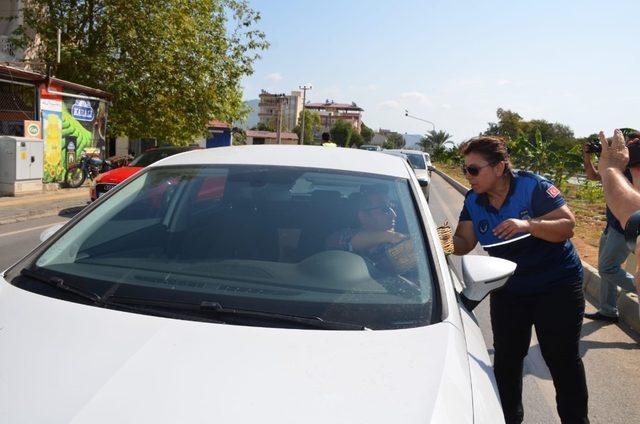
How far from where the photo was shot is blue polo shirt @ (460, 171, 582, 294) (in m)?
2.95

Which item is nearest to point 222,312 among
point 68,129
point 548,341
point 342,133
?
point 548,341

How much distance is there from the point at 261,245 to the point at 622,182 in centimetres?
147

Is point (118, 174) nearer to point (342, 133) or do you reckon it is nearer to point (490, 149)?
point (490, 149)

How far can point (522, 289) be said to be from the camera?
298cm

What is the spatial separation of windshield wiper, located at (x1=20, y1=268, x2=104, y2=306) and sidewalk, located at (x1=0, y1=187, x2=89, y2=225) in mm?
8953

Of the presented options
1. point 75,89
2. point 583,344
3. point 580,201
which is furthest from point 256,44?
point 583,344

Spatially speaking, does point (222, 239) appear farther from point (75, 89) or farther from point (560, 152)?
point (560, 152)

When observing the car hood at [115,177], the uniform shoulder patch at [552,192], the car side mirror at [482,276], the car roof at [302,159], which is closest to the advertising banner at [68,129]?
the car hood at [115,177]

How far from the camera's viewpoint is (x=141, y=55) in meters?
18.3

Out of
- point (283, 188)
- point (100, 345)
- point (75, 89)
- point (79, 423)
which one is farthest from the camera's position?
point (75, 89)

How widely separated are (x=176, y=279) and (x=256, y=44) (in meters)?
20.6

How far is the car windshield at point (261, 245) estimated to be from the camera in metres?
2.12

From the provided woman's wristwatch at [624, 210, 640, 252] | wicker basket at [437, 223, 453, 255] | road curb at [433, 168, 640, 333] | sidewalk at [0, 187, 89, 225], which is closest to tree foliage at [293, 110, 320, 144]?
sidewalk at [0, 187, 89, 225]

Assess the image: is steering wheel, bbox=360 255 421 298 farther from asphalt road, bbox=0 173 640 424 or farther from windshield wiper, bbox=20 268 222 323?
asphalt road, bbox=0 173 640 424
